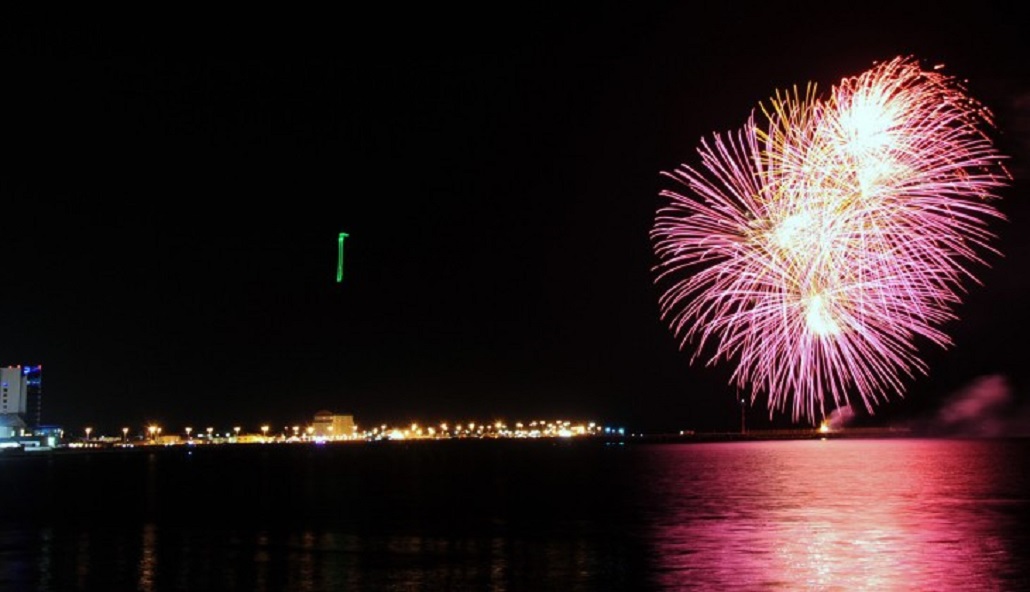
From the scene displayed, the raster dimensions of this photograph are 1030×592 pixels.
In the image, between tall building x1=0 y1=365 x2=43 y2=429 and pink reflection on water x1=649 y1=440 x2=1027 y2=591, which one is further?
tall building x1=0 y1=365 x2=43 y2=429

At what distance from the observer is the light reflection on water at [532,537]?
20.0 metres

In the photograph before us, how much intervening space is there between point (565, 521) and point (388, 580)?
44.8ft

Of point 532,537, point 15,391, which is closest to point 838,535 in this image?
point 532,537

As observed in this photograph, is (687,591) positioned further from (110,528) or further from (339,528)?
(110,528)

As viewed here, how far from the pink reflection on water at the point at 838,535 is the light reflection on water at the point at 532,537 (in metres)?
0.06

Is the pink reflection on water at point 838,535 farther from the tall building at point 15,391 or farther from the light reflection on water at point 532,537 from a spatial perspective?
the tall building at point 15,391

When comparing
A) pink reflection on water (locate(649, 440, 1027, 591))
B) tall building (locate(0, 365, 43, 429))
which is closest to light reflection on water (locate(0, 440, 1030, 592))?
pink reflection on water (locate(649, 440, 1027, 591))

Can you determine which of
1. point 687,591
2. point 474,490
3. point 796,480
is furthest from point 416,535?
point 796,480

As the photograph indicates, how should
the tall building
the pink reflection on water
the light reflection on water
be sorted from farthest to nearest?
the tall building < the light reflection on water < the pink reflection on water

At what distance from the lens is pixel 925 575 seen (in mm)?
19641

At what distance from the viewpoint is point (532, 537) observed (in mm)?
28031

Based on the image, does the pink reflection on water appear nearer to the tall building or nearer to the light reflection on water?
the light reflection on water

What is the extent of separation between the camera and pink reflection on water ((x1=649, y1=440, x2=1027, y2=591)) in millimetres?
19500

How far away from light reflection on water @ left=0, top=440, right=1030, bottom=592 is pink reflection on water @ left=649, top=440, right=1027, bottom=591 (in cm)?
6
